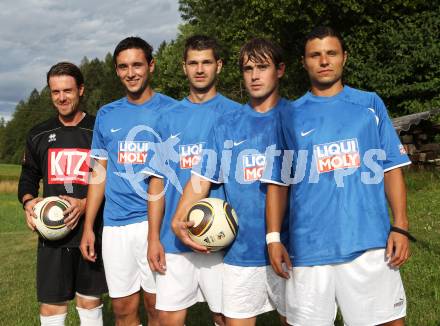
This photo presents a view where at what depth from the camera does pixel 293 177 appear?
11.0 feet

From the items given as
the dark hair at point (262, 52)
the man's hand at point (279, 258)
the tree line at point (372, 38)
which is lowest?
the man's hand at point (279, 258)

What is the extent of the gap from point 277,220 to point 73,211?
2.22 m

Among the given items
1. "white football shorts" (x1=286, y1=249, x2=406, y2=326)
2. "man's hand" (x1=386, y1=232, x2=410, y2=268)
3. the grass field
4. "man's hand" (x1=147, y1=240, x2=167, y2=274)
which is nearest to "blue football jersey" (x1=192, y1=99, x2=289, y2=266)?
"white football shorts" (x1=286, y1=249, x2=406, y2=326)

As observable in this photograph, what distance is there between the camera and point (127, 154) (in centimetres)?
439

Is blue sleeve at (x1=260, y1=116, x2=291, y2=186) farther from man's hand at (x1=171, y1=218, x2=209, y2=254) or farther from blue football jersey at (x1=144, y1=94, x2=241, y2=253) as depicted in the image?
man's hand at (x1=171, y1=218, x2=209, y2=254)

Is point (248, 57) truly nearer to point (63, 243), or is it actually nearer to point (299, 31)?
point (63, 243)

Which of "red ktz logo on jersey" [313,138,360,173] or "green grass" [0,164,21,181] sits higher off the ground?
"red ktz logo on jersey" [313,138,360,173]

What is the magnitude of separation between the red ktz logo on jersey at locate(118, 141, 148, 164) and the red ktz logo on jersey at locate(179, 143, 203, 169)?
18.5 inches

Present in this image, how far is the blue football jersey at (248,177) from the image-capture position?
3.55 metres

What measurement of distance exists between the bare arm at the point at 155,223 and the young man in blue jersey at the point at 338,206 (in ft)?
3.67

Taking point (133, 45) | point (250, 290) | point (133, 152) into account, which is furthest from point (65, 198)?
point (250, 290)

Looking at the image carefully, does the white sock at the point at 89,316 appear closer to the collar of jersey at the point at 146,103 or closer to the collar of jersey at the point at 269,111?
the collar of jersey at the point at 146,103

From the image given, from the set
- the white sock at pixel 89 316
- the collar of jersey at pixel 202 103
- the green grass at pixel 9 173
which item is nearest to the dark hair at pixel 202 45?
the collar of jersey at pixel 202 103

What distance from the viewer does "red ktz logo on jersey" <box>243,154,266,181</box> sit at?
11.6ft
